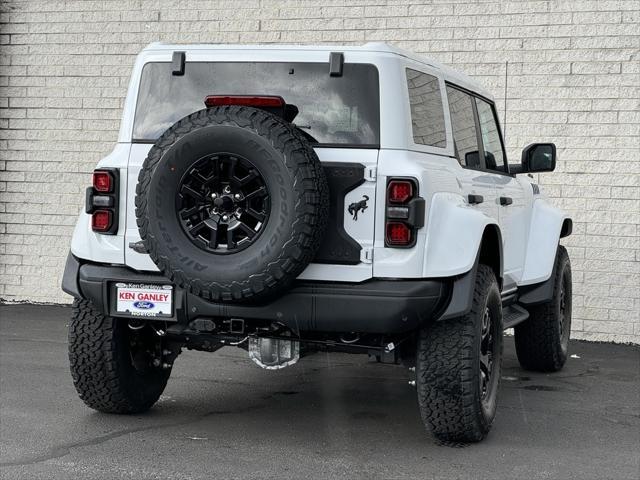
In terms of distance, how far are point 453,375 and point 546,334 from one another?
8.86ft

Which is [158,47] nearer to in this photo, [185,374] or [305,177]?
[305,177]

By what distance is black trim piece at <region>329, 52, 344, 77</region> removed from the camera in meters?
5.21

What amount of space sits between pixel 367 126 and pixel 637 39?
17.1ft

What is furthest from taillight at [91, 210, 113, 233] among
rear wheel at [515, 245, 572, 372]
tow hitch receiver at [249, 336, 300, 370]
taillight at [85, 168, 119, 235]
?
rear wheel at [515, 245, 572, 372]

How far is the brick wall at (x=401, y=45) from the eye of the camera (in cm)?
955

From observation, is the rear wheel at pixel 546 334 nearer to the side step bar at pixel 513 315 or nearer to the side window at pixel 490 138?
the side step bar at pixel 513 315

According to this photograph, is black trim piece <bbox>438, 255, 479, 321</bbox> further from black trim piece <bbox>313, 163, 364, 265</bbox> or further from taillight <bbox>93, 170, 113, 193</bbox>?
taillight <bbox>93, 170, 113, 193</bbox>

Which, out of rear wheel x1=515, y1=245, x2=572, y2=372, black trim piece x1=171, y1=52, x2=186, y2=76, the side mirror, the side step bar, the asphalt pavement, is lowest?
the asphalt pavement

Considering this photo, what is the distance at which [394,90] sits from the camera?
518 centimetres

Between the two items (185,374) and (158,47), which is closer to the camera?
(158,47)

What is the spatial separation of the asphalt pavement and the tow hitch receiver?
0.41 meters

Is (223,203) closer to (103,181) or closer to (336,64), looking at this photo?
(103,181)

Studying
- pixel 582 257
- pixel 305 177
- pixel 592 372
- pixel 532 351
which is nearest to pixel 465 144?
pixel 305 177

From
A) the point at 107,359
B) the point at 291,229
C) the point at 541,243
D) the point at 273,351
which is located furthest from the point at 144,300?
the point at 541,243
